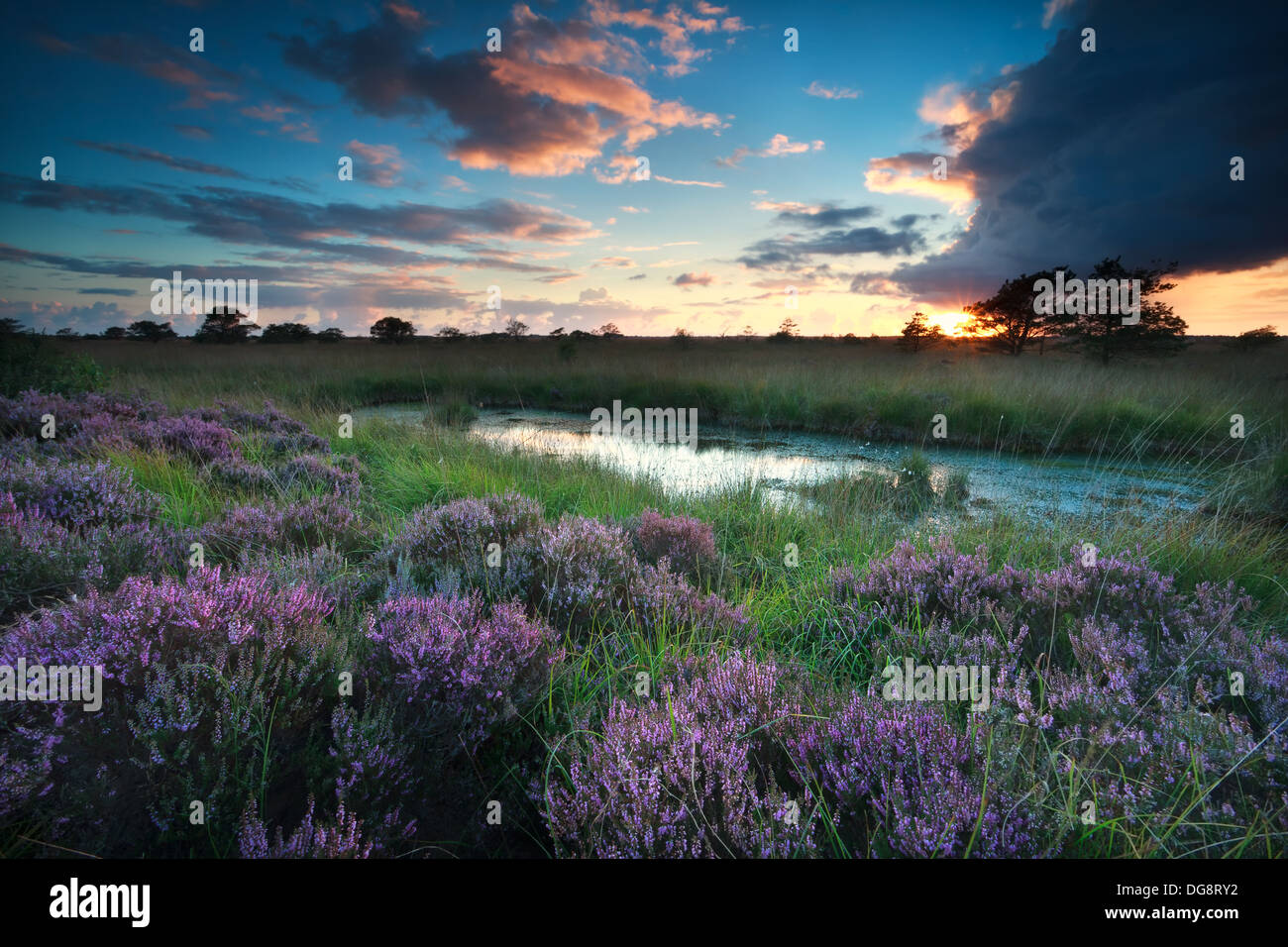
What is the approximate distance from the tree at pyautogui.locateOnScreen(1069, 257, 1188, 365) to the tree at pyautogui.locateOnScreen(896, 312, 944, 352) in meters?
10.9

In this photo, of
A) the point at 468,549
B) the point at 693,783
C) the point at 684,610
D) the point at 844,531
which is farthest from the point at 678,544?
the point at 693,783

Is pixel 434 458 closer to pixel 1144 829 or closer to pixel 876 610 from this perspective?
pixel 876 610

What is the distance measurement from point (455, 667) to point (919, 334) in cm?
4207

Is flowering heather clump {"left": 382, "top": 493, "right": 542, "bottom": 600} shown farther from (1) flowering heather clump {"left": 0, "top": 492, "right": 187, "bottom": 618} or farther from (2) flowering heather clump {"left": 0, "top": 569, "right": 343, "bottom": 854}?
(1) flowering heather clump {"left": 0, "top": 492, "right": 187, "bottom": 618}

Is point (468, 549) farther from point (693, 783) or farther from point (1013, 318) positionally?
point (1013, 318)

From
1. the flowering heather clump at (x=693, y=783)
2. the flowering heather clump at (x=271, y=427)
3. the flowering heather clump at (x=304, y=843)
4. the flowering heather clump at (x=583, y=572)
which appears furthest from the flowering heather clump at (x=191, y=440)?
the flowering heather clump at (x=693, y=783)

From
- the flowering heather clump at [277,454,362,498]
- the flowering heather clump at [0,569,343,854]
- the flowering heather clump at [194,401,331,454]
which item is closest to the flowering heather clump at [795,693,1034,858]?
the flowering heather clump at [0,569,343,854]

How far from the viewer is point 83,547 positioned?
10.1ft

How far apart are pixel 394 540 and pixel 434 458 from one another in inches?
196

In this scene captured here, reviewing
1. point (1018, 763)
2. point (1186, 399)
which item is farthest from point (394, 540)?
point (1186, 399)

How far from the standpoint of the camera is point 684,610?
3.21 meters

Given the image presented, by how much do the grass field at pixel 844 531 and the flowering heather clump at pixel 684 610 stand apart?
→ 0.14 ft

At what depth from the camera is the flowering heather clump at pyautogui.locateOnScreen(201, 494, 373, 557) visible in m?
3.74

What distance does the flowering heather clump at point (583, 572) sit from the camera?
125 inches
